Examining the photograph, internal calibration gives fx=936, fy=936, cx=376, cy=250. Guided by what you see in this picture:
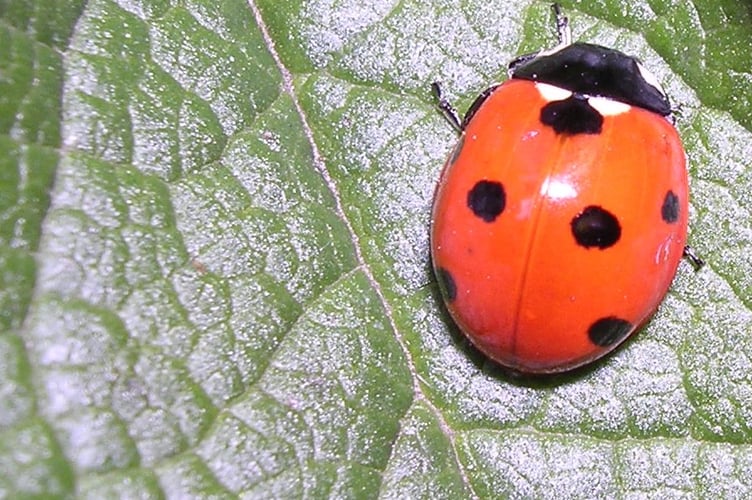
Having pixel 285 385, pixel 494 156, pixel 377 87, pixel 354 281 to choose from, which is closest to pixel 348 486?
pixel 285 385

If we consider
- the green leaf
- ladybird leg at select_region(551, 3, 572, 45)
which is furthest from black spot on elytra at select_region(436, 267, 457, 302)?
ladybird leg at select_region(551, 3, 572, 45)

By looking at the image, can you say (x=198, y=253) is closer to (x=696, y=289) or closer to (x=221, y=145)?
(x=221, y=145)

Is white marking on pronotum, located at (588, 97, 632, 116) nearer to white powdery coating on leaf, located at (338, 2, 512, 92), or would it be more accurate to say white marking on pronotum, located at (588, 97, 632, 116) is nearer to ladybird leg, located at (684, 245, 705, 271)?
white powdery coating on leaf, located at (338, 2, 512, 92)

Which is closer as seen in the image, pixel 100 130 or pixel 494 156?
pixel 100 130

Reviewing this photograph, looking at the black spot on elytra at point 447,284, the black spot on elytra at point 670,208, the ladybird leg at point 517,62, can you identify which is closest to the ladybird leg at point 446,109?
the ladybird leg at point 517,62

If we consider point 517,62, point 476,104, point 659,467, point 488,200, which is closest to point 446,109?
point 476,104

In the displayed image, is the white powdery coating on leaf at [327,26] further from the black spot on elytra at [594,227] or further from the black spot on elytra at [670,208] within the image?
the black spot on elytra at [670,208]

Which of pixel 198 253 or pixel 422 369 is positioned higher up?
pixel 198 253
